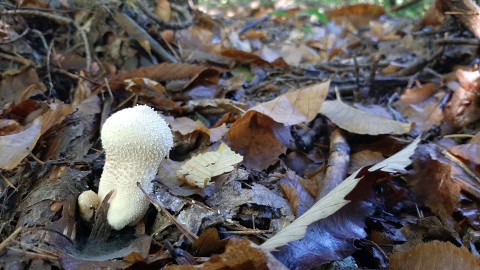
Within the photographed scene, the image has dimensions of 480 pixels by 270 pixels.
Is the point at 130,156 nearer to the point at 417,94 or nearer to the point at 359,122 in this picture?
the point at 359,122

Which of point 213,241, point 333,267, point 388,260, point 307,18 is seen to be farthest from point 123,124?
point 307,18

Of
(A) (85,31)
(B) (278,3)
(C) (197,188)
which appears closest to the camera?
(C) (197,188)

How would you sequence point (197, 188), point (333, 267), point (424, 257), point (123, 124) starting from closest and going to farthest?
point (424, 257) → point (333, 267) → point (123, 124) → point (197, 188)

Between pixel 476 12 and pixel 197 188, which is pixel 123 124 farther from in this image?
pixel 476 12

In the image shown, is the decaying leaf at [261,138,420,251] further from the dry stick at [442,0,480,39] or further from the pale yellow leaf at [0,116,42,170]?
the dry stick at [442,0,480,39]

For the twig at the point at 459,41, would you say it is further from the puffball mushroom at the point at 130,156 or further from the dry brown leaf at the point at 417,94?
the puffball mushroom at the point at 130,156

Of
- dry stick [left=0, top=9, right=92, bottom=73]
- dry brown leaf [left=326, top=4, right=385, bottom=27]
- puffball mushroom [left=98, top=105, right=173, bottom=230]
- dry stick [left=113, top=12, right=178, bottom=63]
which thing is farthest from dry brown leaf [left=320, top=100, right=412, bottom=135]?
dry brown leaf [left=326, top=4, right=385, bottom=27]
